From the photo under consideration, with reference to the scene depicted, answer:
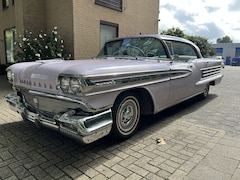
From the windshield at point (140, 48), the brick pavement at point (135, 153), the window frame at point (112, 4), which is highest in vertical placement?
the window frame at point (112, 4)

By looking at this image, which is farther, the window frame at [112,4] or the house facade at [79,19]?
the window frame at [112,4]

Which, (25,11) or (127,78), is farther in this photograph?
(25,11)

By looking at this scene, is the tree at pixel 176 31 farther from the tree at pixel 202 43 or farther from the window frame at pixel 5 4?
the window frame at pixel 5 4

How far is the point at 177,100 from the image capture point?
402cm

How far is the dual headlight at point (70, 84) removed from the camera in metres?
2.25

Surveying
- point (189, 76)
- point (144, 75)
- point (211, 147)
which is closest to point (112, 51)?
point (144, 75)

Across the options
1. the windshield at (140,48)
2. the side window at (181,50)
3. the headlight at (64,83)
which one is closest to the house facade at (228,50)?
the side window at (181,50)

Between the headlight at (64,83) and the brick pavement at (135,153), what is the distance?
0.90m

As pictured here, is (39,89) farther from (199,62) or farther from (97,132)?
(199,62)

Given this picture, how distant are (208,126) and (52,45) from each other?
565 centimetres

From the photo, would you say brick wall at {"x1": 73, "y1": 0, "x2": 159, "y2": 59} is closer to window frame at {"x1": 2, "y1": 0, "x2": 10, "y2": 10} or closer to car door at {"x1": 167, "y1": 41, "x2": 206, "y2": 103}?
car door at {"x1": 167, "y1": 41, "x2": 206, "y2": 103}

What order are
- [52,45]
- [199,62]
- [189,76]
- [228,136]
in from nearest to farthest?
[228,136], [189,76], [199,62], [52,45]

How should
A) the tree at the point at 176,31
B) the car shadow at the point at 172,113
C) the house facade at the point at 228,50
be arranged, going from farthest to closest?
the house facade at the point at 228,50 < the tree at the point at 176,31 < the car shadow at the point at 172,113

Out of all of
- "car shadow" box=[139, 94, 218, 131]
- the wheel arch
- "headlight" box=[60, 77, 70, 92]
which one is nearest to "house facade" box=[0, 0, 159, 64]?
"car shadow" box=[139, 94, 218, 131]
